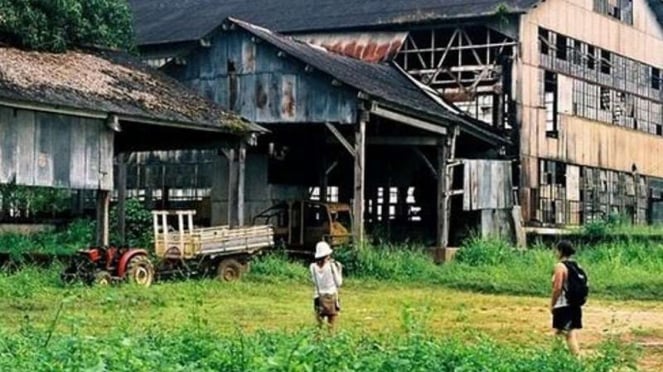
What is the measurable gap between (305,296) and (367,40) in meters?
13.5

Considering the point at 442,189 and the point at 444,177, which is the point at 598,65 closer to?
the point at 444,177

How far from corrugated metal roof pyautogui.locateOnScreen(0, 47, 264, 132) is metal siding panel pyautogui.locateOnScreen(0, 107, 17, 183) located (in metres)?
0.62

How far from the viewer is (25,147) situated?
21047mm

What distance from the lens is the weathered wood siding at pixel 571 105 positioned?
31656 mm

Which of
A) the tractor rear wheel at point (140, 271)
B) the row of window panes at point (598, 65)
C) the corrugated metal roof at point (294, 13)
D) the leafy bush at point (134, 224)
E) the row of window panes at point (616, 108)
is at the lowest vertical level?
the tractor rear wheel at point (140, 271)

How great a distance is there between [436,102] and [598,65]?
Answer: 26.5ft

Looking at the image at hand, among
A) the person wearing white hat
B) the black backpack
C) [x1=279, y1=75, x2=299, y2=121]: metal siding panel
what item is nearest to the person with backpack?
the black backpack

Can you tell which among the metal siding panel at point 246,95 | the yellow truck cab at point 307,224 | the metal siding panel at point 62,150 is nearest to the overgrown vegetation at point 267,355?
the metal siding panel at point 62,150

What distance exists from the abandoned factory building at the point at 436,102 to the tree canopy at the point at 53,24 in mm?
2348

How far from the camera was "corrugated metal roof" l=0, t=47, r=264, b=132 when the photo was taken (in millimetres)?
20969

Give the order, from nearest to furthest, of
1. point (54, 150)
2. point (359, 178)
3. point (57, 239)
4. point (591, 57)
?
point (54, 150)
point (359, 178)
point (57, 239)
point (591, 57)

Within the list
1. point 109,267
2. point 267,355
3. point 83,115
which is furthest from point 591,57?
point 267,355

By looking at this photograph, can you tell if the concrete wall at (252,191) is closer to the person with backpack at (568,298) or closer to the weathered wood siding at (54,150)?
the weathered wood siding at (54,150)

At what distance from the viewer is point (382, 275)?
81.6ft
